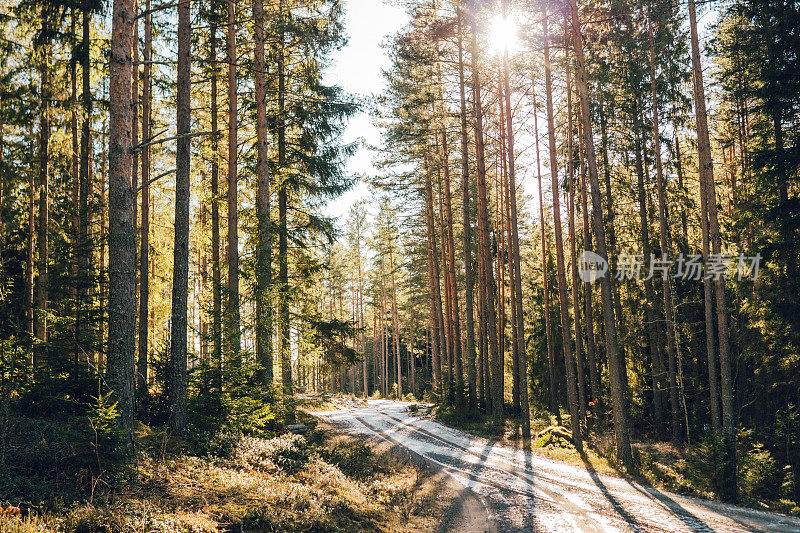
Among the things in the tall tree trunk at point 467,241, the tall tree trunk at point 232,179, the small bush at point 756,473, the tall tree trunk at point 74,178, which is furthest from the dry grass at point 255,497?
the tall tree trunk at point 467,241

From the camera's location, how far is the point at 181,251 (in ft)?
33.6

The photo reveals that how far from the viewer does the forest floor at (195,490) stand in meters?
5.30

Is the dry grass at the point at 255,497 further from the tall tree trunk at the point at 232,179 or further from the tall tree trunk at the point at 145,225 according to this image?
the tall tree trunk at the point at 145,225

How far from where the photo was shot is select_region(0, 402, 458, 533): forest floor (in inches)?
209

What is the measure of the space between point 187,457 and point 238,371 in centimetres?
222

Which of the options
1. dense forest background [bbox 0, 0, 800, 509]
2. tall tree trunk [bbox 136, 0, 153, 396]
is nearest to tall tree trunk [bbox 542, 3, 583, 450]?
dense forest background [bbox 0, 0, 800, 509]

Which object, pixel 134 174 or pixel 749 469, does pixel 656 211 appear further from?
pixel 134 174

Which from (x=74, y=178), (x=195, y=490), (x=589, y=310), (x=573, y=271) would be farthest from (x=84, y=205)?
(x=589, y=310)

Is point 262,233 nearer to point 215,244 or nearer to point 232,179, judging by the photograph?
point 232,179

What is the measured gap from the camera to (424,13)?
61.7 ft

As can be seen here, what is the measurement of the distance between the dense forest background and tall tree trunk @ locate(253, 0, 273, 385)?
0.27 ft

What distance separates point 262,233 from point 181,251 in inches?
114

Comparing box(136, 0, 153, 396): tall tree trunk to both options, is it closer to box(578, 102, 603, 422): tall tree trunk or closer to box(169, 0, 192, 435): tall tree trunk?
box(169, 0, 192, 435): tall tree trunk

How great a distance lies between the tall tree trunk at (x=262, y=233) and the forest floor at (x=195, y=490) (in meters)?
3.29
